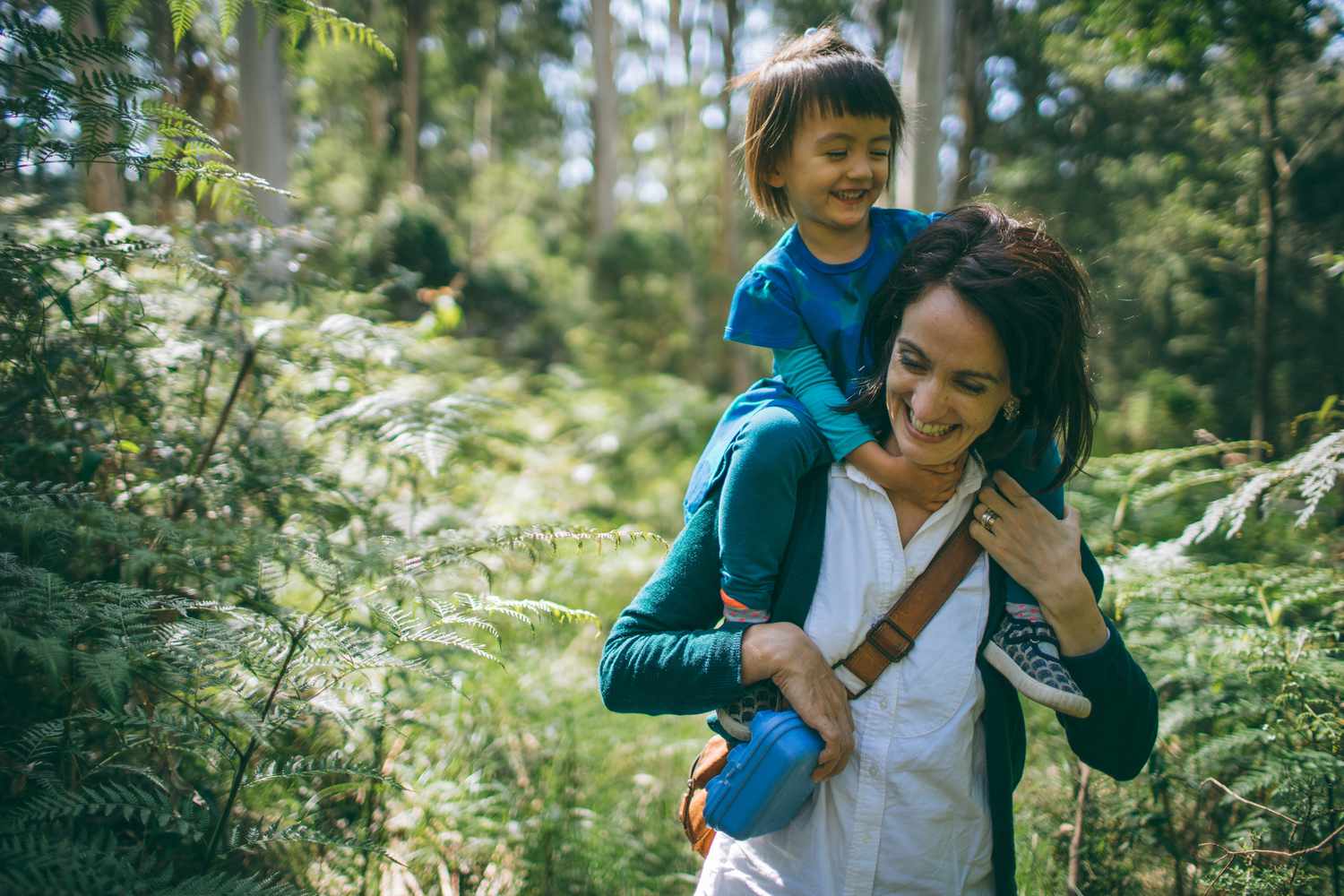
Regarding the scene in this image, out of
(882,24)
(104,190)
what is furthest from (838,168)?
(882,24)

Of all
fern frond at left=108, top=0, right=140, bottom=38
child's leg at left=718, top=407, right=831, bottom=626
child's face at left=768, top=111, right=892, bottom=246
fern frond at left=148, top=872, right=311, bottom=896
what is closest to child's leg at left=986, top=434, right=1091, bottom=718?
child's leg at left=718, top=407, right=831, bottom=626

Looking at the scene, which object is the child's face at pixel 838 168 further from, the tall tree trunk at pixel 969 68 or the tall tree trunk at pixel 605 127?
the tall tree trunk at pixel 605 127

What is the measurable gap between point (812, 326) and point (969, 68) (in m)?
12.1

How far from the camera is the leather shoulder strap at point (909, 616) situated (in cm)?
144

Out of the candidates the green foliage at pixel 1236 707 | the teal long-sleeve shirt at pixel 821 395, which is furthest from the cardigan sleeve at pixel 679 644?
the green foliage at pixel 1236 707

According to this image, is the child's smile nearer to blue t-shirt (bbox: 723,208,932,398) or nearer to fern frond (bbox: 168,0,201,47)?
blue t-shirt (bbox: 723,208,932,398)

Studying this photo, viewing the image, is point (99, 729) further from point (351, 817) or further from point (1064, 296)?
point (1064, 296)

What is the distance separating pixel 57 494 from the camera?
2.02m

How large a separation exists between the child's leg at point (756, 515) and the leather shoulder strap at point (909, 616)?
190mm

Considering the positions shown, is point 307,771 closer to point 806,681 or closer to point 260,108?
point 806,681

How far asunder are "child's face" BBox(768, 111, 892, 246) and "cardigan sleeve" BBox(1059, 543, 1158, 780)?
3.51 ft

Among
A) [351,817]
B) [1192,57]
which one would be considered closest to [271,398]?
[351,817]

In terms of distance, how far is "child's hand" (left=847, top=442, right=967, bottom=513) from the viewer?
1.52 meters

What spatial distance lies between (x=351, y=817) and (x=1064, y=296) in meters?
2.71
